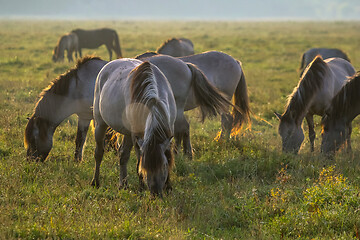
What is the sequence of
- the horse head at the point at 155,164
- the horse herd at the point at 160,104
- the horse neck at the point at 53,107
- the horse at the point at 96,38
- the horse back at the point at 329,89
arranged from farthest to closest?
the horse at the point at 96,38
the horse back at the point at 329,89
the horse neck at the point at 53,107
the horse herd at the point at 160,104
the horse head at the point at 155,164

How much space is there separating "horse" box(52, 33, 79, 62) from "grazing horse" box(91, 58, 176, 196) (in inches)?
588

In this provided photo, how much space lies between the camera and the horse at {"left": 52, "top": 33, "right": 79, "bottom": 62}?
63.9ft

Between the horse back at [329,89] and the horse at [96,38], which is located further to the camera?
the horse at [96,38]

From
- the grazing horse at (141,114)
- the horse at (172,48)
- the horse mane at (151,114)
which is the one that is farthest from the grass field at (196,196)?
the horse at (172,48)

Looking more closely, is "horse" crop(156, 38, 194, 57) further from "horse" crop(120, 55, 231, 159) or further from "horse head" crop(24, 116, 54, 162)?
"horse head" crop(24, 116, 54, 162)

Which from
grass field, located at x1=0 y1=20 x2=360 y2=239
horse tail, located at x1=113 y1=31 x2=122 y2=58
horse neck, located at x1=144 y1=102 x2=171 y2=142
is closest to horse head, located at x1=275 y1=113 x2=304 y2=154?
grass field, located at x1=0 y1=20 x2=360 y2=239

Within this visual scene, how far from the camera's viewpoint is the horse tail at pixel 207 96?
582 cm

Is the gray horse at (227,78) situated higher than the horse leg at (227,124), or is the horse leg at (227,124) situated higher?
the gray horse at (227,78)

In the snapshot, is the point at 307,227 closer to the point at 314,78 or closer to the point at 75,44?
the point at 314,78

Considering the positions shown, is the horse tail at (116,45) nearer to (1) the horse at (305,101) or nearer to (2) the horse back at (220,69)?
(2) the horse back at (220,69)

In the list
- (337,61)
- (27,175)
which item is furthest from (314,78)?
(27,175)

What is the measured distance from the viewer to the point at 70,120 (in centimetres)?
874

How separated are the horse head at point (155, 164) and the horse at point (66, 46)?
1645 centimetres

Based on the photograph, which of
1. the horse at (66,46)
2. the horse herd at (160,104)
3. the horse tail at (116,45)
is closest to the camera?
the horse herd at (160,104)
